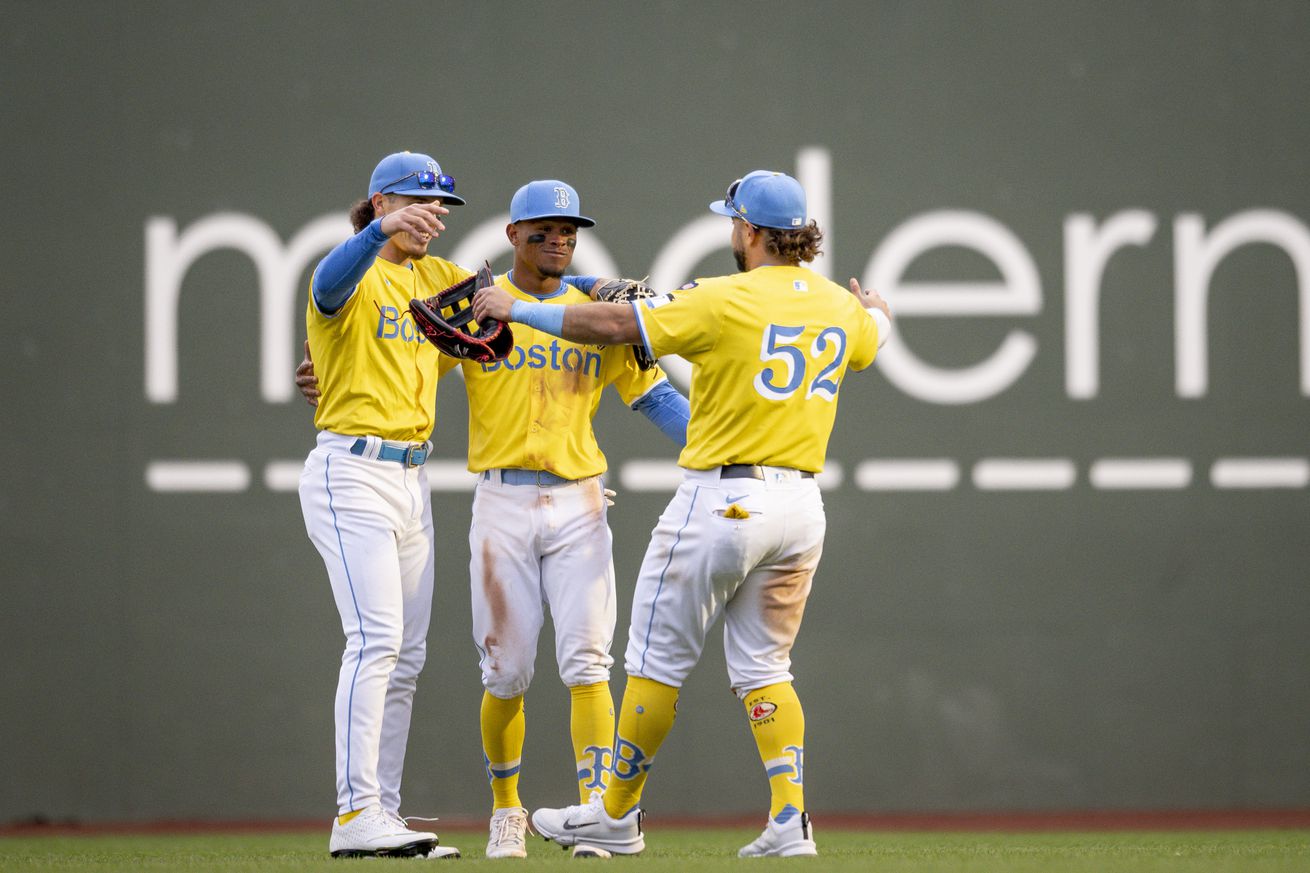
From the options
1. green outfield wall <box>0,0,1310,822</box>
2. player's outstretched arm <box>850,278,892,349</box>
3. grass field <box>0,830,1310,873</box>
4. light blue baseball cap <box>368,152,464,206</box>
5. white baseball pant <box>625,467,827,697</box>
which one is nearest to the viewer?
grass field <box>0,830,1310,873</box>

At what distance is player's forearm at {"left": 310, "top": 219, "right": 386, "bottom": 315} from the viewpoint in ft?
13.3

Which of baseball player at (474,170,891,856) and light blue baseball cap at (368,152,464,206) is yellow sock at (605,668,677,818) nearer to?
baseball player at (474,170,891,856)

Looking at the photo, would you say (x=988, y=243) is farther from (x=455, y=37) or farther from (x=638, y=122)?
(x=455, y=37)

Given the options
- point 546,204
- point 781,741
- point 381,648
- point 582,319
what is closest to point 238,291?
point 546,204

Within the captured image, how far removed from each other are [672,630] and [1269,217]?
3.68m

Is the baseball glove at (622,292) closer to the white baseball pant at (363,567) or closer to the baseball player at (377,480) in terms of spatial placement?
the baseball player at (377,480)

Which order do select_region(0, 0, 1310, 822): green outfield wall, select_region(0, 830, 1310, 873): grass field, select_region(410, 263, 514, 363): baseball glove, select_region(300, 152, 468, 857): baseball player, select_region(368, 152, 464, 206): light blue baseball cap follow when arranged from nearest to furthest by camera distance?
select_region(0, 830, 1310, 873): grass field → select_region(300, 152, 468, 857): baseball player → select_region(410, 263, 514, 363): baseball glove → select_region(368, 152, 464, 206): light blue baseball cap → select_region(0, 0, 1310, 822): green outfield wall

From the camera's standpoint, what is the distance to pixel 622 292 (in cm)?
453

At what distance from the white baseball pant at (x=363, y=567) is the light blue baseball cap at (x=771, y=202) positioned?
3.96 feet

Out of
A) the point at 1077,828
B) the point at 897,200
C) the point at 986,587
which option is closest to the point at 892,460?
the point at 986,587

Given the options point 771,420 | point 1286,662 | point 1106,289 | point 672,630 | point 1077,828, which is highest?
point 1106,289

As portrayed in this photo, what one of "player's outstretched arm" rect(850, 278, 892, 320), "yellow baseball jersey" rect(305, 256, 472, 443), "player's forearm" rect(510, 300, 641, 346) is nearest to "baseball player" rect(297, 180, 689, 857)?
"yellow baseball jersey" rect(305, 256, 472, 443)

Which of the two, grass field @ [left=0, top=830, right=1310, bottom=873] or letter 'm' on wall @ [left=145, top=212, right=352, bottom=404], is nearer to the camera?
grass field @ [left=0, top=830, right=1310, bottom=873]

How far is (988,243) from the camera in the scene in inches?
253
